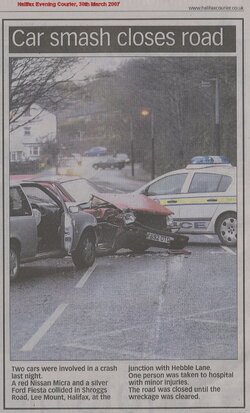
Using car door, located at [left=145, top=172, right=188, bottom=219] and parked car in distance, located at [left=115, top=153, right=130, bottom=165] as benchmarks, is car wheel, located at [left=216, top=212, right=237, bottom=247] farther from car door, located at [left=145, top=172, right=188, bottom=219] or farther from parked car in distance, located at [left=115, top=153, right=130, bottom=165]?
parked car in distance, located at [left=115, top=153, right=130, bottom=165]

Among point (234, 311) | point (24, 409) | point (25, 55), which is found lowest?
point (24, 409)

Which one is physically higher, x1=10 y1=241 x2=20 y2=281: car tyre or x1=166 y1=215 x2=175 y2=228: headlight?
x1=166 y1=215 x2=175 y2=228: headlight

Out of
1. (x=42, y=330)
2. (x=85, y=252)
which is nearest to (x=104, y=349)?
(x=42, y=330)

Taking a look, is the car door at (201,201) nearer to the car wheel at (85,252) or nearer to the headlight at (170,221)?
the headlight at (170,221)

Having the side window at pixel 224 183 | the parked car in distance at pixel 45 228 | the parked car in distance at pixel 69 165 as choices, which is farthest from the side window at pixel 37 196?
the side window at pixel 224 183

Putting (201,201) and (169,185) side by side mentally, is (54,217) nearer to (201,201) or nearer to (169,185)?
(169,185)

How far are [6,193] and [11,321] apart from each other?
1.77ft

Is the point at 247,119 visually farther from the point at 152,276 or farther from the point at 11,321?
the point at 11,321

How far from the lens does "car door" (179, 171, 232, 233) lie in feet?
22.1

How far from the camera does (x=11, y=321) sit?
6637 millimetres

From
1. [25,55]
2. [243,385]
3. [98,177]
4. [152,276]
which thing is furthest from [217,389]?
[25,55]

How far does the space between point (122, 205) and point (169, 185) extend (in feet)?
0.72

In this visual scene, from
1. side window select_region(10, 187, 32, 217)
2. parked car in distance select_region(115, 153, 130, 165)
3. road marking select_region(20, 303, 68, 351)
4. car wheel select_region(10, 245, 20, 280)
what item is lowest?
road marking select_region(20, 303, 68, 351)

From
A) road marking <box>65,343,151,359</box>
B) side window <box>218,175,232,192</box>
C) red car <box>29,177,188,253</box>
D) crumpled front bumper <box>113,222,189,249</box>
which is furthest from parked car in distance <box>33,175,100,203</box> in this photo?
road marking <box>65,343,151,359</box>
